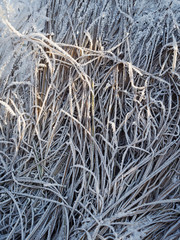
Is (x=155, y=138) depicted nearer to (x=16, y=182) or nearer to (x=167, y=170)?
(x=167, y=170)

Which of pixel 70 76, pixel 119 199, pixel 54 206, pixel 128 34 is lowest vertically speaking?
pixel 54 206

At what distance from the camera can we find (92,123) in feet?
3.60

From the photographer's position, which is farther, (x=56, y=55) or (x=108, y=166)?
(x=56, y=55)

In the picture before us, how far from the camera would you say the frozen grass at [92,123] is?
1.03m

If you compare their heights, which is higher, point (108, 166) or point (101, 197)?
point (108, 166)

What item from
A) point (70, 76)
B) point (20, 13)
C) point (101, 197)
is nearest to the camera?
point (101, 197)

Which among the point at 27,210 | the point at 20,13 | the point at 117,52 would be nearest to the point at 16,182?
the point at 27,210

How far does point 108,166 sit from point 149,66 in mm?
525

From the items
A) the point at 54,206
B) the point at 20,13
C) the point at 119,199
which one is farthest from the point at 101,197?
the point at 20,13

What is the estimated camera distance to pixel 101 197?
101 cm

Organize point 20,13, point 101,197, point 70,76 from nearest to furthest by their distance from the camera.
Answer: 1. point 101,197
2. point 70,76
3. point 20,13

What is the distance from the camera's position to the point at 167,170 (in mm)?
1084

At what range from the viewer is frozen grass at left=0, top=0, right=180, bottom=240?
3.39 ft

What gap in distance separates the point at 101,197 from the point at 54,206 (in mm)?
230
